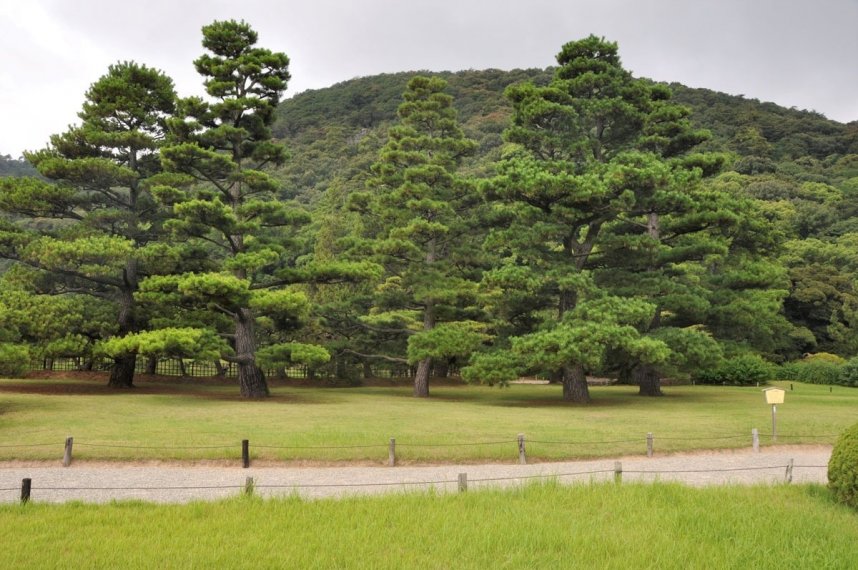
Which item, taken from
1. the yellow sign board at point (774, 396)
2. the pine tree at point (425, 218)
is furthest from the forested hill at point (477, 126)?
the yellow sign board at point (774, 396)

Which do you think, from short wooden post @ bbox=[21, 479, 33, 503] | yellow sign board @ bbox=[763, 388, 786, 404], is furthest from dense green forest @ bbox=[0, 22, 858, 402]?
short wooden post @ bbox=[21, 479, 33, 503]

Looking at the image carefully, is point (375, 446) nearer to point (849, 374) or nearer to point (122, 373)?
point (122, 373)

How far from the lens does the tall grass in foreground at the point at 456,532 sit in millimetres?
5973

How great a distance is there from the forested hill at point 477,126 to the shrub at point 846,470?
5621 centimetres

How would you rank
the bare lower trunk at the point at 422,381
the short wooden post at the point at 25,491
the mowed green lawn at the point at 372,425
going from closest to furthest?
1. the short wooden post at the point at 25,491
2. the mowed green lawn at the point at 372,425
3. the bare lower trunk at the point at 422,381

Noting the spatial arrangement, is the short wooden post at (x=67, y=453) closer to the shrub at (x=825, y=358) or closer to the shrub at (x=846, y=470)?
the shrub at (x=846, y=470)

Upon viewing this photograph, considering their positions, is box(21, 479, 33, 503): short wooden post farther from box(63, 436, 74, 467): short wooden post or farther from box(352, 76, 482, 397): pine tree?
box(352, 76, 482, 397): pine tree

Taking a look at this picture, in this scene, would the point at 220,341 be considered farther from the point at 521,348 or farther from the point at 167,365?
the point at 167,365

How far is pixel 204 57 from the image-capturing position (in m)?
25.1

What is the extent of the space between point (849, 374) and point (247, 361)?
32.2 metres

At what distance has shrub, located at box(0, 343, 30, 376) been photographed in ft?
56.7

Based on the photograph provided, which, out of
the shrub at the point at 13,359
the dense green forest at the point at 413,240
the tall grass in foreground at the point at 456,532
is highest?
the dense green forest at the point at 413,240

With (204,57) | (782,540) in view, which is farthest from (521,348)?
(204,57)

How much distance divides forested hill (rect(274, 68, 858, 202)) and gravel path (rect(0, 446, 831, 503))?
5263cm
